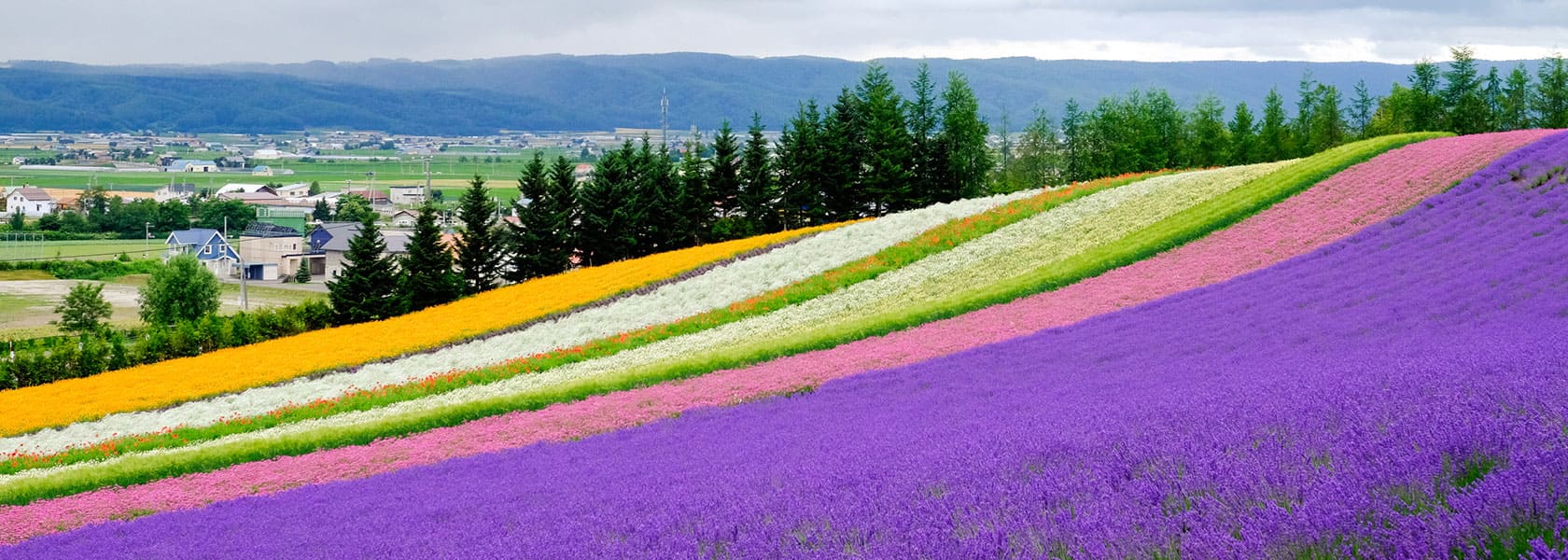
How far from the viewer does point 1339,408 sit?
809cm

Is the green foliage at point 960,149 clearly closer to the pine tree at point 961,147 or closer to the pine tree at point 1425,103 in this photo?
the pine tree at point 961,147

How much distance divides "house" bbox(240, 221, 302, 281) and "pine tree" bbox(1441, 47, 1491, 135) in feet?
425

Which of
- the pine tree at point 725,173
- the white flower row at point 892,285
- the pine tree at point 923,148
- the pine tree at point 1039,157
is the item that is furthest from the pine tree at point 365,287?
the pine tree at point 1039,157

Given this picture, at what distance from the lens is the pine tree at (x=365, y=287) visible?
187ft

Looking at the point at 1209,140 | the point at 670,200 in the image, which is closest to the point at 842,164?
the point at 670,200

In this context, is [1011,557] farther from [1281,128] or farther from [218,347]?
[1281,128]

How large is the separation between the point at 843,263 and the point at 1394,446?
3654cm

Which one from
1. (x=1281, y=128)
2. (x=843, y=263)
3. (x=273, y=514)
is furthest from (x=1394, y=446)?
(x=1281, y=128)

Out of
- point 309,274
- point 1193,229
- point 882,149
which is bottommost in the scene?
point 309,274

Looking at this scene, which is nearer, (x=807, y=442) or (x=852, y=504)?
(x=852, y=504)

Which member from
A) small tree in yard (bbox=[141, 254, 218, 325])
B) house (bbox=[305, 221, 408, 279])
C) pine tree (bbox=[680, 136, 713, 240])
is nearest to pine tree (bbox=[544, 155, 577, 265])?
pine tree (bbox=[680, 136, 713, 240])

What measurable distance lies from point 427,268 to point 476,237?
225 inches

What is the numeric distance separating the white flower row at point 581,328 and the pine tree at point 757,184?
25.8m

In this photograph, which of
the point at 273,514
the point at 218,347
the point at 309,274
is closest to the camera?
the point at 273,514
